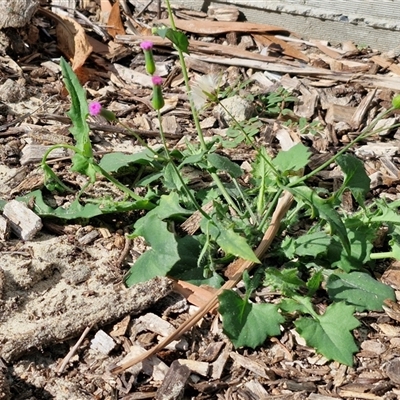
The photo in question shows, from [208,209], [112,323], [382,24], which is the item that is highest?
[382,24]

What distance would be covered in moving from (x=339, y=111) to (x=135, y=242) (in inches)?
50.8

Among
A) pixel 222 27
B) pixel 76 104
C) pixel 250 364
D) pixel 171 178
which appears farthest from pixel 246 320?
→ pixel 222 27

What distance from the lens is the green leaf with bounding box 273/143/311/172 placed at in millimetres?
2455

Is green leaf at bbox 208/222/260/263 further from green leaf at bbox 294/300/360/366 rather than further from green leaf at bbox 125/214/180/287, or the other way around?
green leaf at bbox 294/300/360/366

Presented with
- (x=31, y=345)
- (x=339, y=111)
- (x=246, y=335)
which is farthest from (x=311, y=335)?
(x=339, y=111)

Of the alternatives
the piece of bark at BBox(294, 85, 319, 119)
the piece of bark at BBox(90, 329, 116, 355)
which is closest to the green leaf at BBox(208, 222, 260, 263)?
the piece of bark at BBox(90, 329, 116, 355)

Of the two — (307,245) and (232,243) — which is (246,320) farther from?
(307,245)

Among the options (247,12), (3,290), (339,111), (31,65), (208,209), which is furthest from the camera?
(247,12)

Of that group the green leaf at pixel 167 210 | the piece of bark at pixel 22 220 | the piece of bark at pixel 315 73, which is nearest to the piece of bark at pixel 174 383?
the green leaf at pixel 167 210

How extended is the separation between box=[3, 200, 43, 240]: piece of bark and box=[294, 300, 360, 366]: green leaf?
958 millimetres

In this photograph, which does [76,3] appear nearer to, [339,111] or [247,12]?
[247,12]

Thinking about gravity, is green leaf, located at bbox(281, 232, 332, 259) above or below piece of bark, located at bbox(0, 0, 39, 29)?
below

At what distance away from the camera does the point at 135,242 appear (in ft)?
8.21

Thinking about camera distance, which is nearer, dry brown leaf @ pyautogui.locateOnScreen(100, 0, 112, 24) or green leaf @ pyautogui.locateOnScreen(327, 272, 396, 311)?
green leaf @ pyautogui.locateOnScreen(327, 272, 396, 311)
